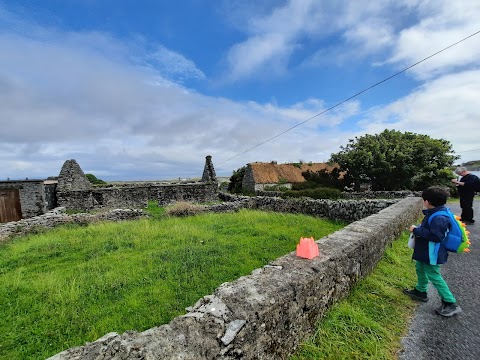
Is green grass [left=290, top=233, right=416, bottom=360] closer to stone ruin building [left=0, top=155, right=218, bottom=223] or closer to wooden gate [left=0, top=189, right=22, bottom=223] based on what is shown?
stone ruin building [left=0, top=155, right=218, bottom=223]

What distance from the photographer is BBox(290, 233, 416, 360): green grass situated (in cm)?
256

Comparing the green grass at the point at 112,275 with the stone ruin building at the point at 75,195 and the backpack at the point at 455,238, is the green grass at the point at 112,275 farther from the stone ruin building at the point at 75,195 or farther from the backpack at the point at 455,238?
the stone ruin building at the point at 75,195

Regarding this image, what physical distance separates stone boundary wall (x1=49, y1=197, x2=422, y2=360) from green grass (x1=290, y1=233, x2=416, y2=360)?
13 cm

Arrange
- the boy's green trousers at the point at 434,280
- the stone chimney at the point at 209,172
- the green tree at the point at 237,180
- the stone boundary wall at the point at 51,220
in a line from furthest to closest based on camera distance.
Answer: the green tree at the point at 237,180 → the stone chimney at the point at 209,172 → the stone boundary wall at the point at 51,220 → the boy's green trousers at the point at 434,280

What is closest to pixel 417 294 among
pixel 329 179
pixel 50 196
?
pixel 50 196

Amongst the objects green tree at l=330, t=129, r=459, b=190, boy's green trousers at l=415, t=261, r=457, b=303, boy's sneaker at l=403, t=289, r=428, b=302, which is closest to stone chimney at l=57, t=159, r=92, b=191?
boy's sneaker at l=403, t=289, r=428, b=302

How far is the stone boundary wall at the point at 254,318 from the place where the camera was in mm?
1682

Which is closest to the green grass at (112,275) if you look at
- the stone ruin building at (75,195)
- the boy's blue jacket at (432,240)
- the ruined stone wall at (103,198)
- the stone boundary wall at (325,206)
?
the stone boundary wall at (325,206)

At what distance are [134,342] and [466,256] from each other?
6975mm

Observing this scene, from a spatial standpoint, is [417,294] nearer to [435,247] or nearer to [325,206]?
[435,247]

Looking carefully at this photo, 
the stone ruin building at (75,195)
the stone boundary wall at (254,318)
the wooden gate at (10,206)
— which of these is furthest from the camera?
the stone ruin building at (75,195)

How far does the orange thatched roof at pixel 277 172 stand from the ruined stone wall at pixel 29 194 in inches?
937

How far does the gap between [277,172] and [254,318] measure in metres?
35.8

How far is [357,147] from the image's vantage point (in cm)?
2644
